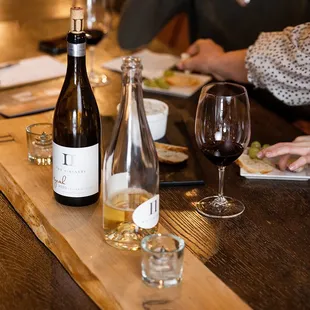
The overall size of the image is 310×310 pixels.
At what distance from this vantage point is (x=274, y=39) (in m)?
1.75

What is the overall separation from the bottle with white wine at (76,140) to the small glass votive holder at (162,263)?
20 cm

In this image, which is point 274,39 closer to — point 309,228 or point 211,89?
point 211,89

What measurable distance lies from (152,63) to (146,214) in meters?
1.11

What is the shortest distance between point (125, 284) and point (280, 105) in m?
1.04

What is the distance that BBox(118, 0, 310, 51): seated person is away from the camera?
2256 millimetres

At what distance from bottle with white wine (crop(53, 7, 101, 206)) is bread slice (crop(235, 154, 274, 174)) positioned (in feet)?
1.13

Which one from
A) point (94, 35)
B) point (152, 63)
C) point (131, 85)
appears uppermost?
point (131, 85)

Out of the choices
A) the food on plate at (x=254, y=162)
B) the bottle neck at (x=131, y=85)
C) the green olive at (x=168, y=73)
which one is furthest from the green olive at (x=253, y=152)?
the green olive at (x=168, y=73)

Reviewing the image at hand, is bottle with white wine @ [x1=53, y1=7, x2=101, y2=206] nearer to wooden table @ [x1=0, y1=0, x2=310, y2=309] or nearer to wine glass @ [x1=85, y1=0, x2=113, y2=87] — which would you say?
wooden table @ [x1=0, y1=0, x2=310, y2=309]

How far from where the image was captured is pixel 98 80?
1925 mm

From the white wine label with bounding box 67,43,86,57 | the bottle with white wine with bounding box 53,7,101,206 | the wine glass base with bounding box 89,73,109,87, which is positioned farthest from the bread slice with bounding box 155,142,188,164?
the wine glass base with bounding box 89,73,109,87

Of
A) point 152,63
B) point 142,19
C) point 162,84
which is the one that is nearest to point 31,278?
point 162,84

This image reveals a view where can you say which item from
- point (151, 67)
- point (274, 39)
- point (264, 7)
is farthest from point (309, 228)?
point (264, 7)

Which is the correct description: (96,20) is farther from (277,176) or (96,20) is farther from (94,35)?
(277,176)
